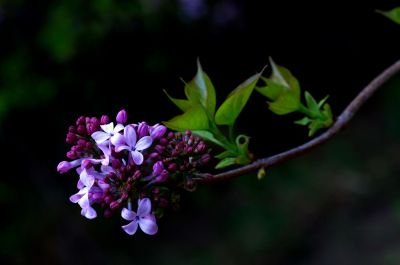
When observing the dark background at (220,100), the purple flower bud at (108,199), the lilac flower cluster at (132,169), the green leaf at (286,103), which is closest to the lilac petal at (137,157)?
the lilac flower cluster at (132,169)

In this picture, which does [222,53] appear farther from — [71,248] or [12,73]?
[71,248]

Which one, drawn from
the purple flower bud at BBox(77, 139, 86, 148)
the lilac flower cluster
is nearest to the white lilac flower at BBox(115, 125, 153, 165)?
the lilac flower cluster

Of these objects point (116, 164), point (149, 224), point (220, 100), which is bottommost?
point (220, 100)

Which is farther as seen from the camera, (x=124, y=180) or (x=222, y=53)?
(x=222, y=53)

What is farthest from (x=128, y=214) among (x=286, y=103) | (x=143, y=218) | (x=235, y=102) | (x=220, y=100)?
(x=220, y=100)

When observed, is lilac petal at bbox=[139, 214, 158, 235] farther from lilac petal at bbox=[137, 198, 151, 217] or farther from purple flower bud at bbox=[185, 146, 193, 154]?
purple flower bud at bbox=[185, 146, 193, 154]

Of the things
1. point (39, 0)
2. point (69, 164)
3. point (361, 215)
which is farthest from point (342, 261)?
point (69, 164)

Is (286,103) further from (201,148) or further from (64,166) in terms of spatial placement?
(64,166)
